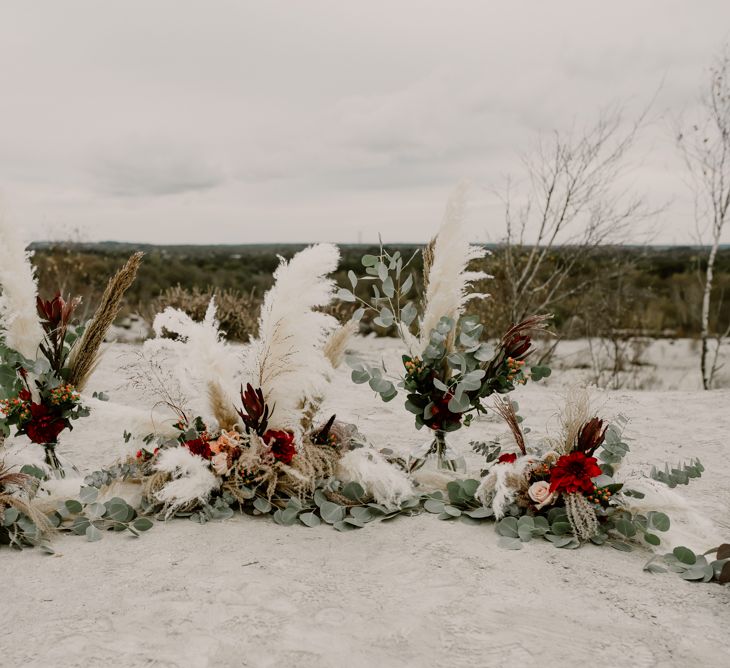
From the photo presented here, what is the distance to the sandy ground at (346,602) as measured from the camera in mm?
1882

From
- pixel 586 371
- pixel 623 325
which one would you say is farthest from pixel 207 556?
pixel 623 325

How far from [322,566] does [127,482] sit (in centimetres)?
112

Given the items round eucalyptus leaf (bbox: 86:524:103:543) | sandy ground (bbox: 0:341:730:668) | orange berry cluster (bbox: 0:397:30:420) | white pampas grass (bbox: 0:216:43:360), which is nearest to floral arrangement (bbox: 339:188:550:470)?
sandy ground (bbox: 0:341:730:668)

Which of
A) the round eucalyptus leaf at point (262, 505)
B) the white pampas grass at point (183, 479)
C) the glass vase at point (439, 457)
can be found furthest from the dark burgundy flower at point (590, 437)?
the white pampas grass at point (183, 479)

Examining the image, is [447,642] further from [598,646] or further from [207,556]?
[207,556]

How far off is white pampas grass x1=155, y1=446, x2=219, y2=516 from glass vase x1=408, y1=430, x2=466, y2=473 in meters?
1.04

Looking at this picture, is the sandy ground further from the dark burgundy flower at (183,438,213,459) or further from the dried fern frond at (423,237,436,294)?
the dried fern frond at (423,237,436,294)

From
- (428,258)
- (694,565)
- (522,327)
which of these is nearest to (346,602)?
(694,565)

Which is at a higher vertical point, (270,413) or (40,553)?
(270,413)

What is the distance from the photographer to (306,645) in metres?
1.91

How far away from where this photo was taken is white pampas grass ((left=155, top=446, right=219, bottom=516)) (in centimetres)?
278

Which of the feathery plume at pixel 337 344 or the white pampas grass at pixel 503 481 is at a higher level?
the feathery plume at pixel 337 344

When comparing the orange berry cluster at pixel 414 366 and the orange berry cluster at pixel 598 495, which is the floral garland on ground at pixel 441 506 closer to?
the orange berry cluster at pixel 598 495

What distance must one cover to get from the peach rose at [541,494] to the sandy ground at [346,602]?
200mm
